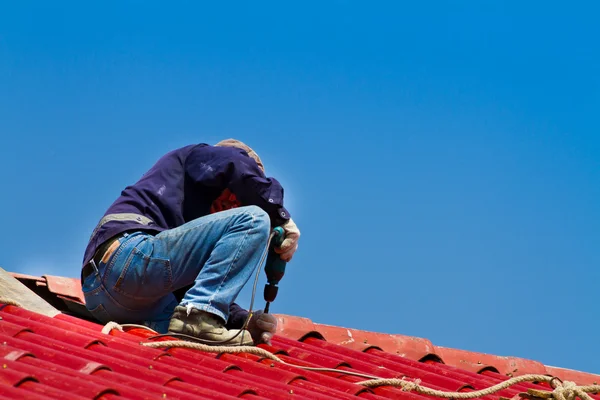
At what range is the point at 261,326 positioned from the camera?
16.2 ft

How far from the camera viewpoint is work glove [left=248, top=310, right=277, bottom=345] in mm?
4934

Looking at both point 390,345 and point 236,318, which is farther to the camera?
point 390,345

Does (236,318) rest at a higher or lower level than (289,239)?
lower

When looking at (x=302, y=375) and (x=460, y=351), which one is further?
(x=460, y=351)

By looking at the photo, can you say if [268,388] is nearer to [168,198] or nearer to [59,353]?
[59,353]

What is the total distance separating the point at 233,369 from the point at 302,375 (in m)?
0.34

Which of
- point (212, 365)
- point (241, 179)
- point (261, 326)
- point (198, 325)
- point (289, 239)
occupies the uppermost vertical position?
point (241, 179)

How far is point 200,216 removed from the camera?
5.09 meters

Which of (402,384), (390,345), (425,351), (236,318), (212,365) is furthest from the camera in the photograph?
(390,345)

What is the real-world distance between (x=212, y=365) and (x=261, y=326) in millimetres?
795

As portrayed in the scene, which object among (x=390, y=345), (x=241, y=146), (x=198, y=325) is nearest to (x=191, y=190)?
(x=241, y=146)

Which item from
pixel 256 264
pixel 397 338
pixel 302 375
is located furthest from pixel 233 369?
pixel 397 338

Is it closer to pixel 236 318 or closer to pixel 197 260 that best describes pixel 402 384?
pixel 236 318

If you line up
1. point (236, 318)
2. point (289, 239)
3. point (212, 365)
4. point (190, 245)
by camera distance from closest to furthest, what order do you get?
point (212, 365), point (190, 245), point (289, 239), point (236, 318)
